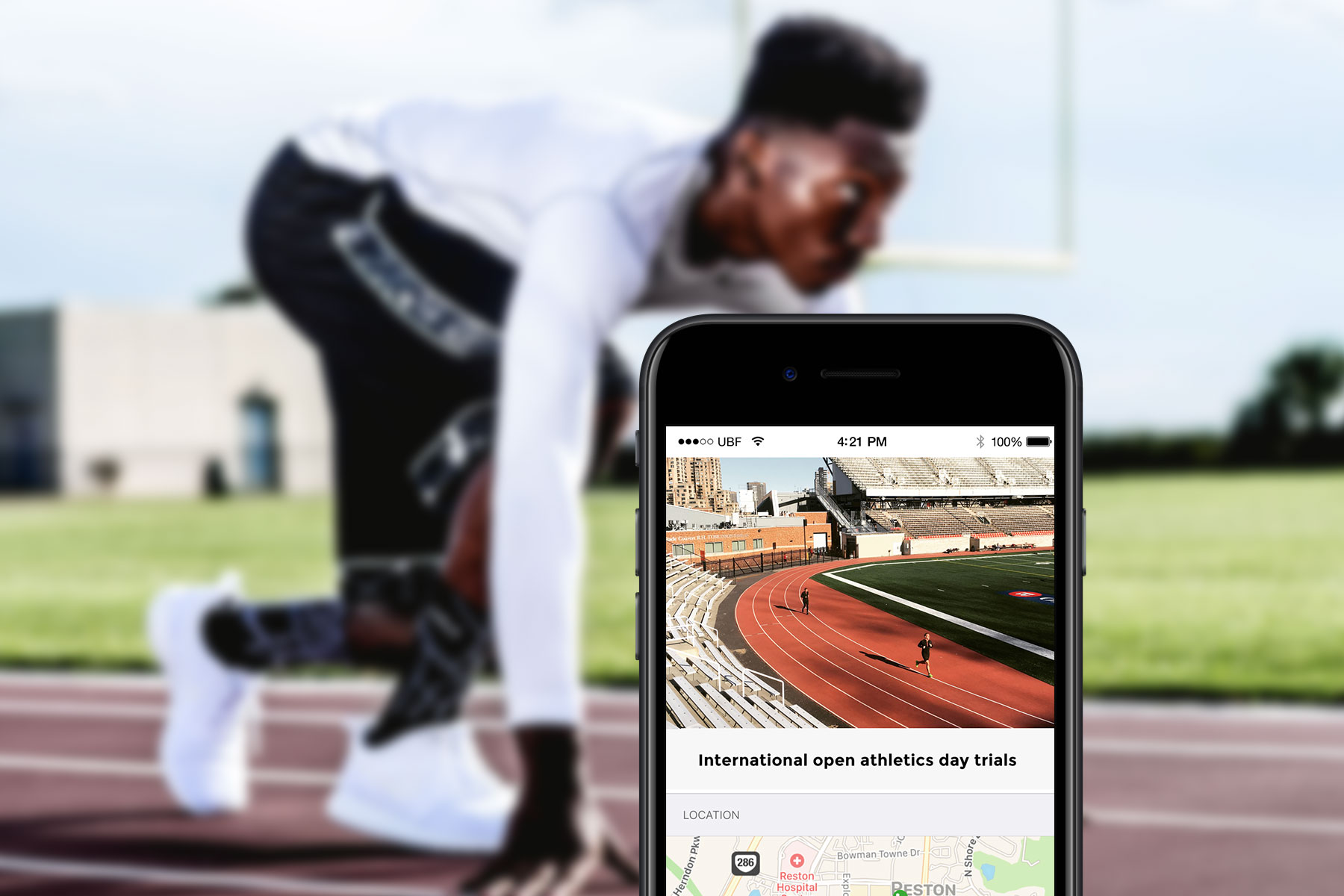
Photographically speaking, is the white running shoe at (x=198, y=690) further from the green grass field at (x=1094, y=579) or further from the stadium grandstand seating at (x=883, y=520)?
the stadium grandstand seating at (x=883, y=520)

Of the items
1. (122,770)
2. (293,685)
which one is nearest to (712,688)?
(122,770)

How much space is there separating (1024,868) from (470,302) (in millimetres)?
2251

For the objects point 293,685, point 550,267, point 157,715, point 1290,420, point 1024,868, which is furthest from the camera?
point 1290,420

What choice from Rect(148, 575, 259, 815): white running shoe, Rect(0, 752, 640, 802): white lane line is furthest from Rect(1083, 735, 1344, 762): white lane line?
Rect(148, 575, 259, 815): white running shoe

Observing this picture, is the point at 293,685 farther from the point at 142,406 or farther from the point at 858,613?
the point at 142,406

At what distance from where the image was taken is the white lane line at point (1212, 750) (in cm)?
357

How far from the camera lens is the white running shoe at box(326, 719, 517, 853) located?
2805 mm

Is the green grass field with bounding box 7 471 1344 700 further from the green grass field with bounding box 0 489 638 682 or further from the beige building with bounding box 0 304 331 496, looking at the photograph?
the beige building with bounding box 0 304 331 496

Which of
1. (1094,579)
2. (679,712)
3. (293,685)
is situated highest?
(679,712)

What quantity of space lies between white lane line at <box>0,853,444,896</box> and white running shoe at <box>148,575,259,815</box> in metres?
0.43

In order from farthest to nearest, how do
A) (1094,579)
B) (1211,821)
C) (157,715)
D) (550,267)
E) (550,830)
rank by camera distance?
1. (1094,579)
2. (157,715)
3. (1211,821)
4. (550,267)
5. (550,830)

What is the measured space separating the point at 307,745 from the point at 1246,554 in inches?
413

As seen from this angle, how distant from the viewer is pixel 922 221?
4047 millimetres

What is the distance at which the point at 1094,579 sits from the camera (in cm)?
1038
